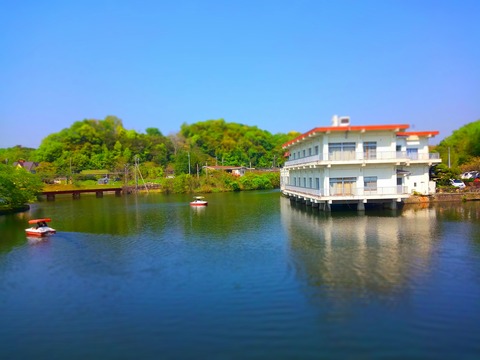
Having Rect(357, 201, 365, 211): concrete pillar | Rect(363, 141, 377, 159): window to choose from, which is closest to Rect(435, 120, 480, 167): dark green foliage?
Rect(363, 141, 377, 159): window

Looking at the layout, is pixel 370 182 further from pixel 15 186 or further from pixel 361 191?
pixel 15 186

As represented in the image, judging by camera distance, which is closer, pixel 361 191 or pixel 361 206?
pixel 361 191

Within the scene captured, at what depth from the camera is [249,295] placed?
11297mm

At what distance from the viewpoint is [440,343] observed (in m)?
8.13

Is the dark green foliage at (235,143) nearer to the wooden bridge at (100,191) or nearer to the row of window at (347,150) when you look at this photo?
the wooden bridge at (100,191)

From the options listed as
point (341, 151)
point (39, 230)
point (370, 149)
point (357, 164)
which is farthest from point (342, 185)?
point (39, 230)

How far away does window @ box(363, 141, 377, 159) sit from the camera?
2839 centimetres

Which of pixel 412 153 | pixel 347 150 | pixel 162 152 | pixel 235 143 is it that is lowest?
pixel 412 153

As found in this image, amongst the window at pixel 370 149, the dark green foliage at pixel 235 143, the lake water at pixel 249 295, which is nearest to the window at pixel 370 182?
the window at pixel 370 149

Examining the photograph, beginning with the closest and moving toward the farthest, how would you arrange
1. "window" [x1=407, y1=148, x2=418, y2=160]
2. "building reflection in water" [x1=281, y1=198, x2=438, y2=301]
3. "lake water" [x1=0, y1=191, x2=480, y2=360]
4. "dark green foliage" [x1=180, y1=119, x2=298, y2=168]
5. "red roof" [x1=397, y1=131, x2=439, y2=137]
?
"lake water" [x1=0, y1=191, x2=480, y2=360]
"building reflection in water" [x1=281, y1=198, x2=438, y2=301]
"red roof" [x1=397, y1=131, x2=439, y2=137]
"window" [x1=407, y1=148, x2=418, y2=160]
"dark green foliage" [x1=180, y1=119, x2=298, y2=168]

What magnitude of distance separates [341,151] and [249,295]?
63.7 feet

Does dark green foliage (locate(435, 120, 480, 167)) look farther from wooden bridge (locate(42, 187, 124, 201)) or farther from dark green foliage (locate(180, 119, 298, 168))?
wooden bridge (locate(42, 187, 124, 201))

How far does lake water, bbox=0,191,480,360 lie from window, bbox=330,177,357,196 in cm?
702

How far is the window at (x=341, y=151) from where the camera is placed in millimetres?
27922
